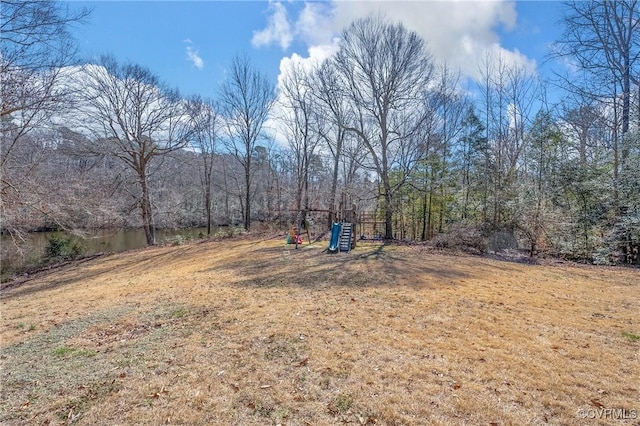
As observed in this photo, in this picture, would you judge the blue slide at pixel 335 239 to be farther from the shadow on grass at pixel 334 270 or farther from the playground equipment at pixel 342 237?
the shadow on grass at pixel 334 270

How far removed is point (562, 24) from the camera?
10461mm

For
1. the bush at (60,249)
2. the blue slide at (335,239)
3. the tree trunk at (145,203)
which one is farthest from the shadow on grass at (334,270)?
the bush at (60,249)

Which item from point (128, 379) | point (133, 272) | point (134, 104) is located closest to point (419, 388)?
point (128, 379)

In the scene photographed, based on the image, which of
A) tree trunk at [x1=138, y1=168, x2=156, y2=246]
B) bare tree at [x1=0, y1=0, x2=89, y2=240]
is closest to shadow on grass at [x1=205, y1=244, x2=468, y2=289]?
bare tree at [x1=0, y1=0, x2=89, y2=240]

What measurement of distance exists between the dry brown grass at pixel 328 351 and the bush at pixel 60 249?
29.1 feet

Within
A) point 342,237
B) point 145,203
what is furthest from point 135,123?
point 342,237

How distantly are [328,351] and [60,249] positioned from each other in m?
16.7

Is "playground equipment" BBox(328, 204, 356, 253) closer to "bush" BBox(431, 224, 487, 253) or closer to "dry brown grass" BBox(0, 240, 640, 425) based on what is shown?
"bush" BBox(431, 224, 487, 253)

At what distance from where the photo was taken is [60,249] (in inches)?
582

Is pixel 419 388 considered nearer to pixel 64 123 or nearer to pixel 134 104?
pixel 64 123

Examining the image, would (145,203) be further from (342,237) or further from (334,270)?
(334,270)

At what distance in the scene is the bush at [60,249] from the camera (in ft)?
47.8

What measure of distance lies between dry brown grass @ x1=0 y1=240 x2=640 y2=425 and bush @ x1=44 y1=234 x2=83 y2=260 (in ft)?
29.1

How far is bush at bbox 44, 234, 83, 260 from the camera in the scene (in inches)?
574
